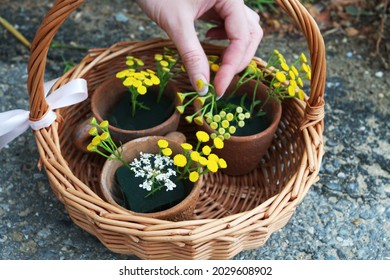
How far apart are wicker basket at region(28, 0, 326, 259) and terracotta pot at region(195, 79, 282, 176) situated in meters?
0.05

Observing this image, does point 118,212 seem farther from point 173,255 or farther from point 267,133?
point 267,133

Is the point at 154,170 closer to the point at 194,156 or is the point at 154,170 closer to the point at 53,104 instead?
the point at 194,156

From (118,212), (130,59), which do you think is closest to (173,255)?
(118,212)

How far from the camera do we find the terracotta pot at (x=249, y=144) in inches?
47.3

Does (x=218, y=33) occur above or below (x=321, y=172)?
above

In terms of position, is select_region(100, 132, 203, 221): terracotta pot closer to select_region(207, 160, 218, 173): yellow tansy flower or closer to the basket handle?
select_region(207, 160, 218, 173): yellow tansy flower

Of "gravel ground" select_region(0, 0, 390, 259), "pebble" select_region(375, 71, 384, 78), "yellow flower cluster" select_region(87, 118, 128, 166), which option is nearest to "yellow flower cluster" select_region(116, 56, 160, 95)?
"yellow flower cluster" select_region(87, 118, 128, 166)

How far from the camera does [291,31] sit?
1.80 m

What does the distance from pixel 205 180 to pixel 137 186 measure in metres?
0.21

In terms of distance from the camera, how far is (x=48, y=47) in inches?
40.3

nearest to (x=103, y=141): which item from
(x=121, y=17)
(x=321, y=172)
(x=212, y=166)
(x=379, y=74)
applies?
(x=212, y=166)

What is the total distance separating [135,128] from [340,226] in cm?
54

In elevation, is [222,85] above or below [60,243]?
above

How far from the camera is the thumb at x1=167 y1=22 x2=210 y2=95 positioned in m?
1.14
